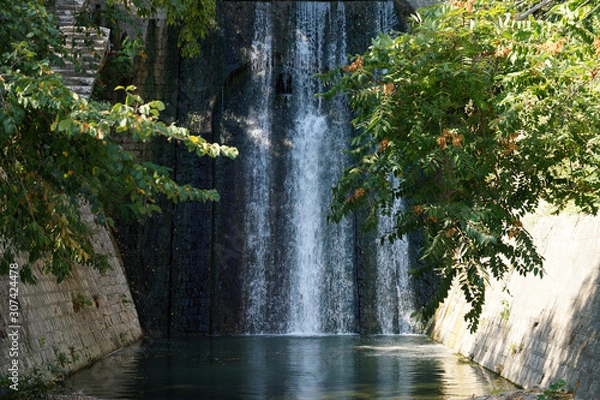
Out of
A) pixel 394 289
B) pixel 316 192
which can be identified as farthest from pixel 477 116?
pixel 316 192

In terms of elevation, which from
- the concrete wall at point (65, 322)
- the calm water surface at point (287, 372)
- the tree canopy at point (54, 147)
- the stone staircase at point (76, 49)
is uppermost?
the stone staircase at point (76, 49)

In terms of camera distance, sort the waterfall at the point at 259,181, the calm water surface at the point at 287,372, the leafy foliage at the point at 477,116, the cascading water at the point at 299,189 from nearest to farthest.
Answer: the leafy foliage at the point at 477,116 → the calm water surface at the point at 287,372 → the cascading water at the point at 299,189 → the waterfall at the point at 259,181

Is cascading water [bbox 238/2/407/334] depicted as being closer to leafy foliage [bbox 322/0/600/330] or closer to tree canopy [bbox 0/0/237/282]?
leafy foliage [bbox 322/0/600/330]

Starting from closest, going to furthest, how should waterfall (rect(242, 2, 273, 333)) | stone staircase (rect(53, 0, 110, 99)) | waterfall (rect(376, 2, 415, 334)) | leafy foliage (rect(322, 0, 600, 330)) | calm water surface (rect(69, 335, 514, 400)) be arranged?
leafy foliage (rect(322, 0, 600, 330))
calm water surface (rect(69, 335, 514, 400))
stone staircase (rect(53, 0, 110, 99))
waterfall (rect(376, 2, 415, 334))
waterfall (rect(242, 2, 273, 333))

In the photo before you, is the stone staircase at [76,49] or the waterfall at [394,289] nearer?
the stone staircase at [76,49]

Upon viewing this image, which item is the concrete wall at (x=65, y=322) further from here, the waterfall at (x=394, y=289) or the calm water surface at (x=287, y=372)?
the waterfall at (x=394, y=289)

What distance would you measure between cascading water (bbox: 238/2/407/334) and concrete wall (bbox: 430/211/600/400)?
21.5ft

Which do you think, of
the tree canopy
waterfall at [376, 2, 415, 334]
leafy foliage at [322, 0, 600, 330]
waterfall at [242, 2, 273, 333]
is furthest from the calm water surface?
the tree canopy

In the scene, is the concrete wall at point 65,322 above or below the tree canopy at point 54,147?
below

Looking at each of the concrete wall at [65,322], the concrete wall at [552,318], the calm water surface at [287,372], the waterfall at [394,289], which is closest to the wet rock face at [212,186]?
the waterfall at [394,289]

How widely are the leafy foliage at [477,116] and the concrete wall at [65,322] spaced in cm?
455

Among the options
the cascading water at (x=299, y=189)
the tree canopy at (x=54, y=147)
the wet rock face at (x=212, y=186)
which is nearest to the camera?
the tree canopy at (x=54, y=147)

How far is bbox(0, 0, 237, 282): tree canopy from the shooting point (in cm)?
600

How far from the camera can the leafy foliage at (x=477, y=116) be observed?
747cm
